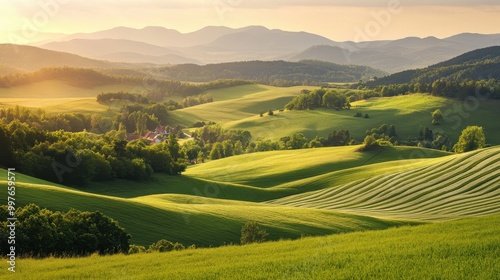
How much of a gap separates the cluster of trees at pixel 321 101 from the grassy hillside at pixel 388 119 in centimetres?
486

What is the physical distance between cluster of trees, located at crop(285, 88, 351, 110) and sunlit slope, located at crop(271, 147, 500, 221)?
118169 millimetres

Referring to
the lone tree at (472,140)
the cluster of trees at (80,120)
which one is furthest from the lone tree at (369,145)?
the cluster of trees at (80,120)

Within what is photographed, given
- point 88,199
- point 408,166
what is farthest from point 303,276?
point 408,166

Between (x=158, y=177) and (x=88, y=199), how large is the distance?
140 feet

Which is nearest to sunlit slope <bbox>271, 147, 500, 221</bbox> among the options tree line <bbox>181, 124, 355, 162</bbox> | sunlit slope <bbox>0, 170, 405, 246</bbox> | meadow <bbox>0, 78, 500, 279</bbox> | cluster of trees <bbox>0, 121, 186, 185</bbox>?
meadow <bbox>0, 78, 500, 279</bbox>

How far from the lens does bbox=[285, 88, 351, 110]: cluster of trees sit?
19288 cm

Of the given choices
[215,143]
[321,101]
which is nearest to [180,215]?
[215,143]

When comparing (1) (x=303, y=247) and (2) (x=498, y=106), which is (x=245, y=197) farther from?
(2) (x=498, y=106)

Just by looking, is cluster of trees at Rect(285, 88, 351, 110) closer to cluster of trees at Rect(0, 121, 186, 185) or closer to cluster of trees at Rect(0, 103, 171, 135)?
cluster of trees at Rect(0, 103, 171, 135)

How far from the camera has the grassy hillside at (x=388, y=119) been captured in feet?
520

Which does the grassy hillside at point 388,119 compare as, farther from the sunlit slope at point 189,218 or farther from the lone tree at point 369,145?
the sunlit slope at point 189,218

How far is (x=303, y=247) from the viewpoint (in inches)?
945

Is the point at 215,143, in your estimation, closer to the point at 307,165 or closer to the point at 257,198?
the point at 307,165

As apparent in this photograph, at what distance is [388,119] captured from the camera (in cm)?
16838
